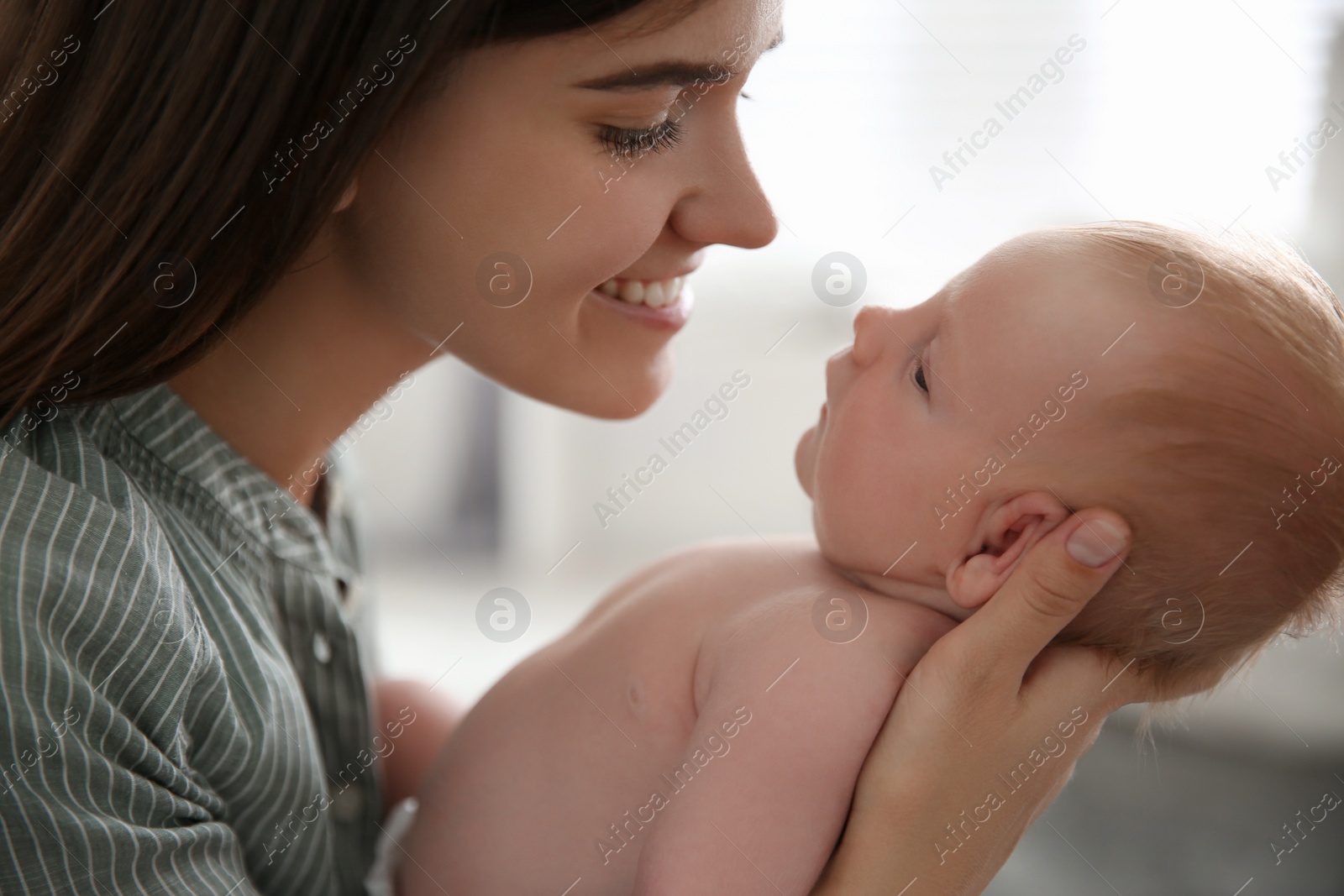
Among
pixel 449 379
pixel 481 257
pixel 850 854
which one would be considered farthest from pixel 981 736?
pixel 449 379

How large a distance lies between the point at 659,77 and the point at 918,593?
0.52 m

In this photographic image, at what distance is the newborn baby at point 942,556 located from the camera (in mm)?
754

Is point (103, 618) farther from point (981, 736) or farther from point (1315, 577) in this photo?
point (1315, 577)

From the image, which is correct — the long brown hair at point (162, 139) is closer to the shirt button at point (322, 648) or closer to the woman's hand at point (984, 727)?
the shirt button at point (322, 648)

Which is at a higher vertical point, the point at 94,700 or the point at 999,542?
the point at 94,700

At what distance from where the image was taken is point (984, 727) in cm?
82

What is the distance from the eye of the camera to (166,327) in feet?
2.69

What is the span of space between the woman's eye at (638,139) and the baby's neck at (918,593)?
1.47 ft

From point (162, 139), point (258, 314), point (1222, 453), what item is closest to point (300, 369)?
point (258, 314)

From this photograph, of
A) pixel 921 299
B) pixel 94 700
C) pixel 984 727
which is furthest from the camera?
pixel 921 299

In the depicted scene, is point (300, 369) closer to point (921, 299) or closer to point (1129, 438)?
point (1129, 438)

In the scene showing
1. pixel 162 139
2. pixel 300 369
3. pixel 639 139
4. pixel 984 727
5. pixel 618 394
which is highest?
pixel 162 139

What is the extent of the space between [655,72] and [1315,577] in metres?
0.69

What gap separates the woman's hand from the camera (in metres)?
0.77
